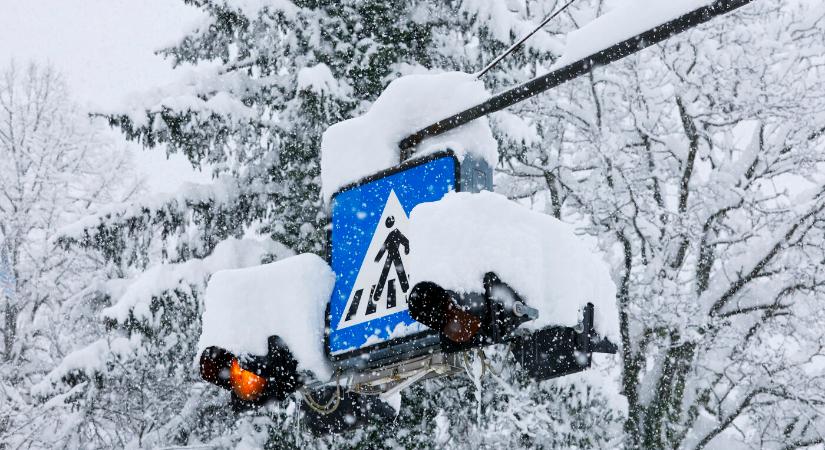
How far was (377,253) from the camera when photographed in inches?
143

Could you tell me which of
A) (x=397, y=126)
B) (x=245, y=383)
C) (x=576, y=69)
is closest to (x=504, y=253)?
(x=576, y=69)

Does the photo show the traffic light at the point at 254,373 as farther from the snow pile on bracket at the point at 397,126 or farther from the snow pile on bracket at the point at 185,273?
the snow pile on bracket at the point at 185,273

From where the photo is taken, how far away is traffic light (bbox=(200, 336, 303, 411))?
384 centimetres

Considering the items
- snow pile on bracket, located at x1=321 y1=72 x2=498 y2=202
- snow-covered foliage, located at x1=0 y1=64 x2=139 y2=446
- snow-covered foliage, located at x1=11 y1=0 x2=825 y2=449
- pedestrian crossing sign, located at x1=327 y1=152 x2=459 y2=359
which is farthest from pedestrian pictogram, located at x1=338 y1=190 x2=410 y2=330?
snow-covered foliage, located at x1=0 y1=64 x2=139 y2=446

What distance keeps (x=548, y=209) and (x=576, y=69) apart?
10640 millimetres

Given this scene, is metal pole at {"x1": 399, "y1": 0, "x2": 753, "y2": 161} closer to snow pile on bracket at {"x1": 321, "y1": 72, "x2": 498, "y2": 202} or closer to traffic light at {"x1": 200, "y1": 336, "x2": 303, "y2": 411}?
snow pile on bracket at {"x1": 321, "y1": 72, "x2": 498, "y2": 202}

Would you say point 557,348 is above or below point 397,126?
below

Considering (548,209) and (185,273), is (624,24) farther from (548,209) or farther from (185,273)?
(548,209)

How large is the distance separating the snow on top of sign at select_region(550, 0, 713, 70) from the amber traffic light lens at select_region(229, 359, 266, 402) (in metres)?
1.92

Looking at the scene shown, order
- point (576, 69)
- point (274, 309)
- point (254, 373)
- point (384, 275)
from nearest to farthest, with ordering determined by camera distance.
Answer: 1. point (576, 69)
2. point (384, 275)
3. point (254, 373)
4. point (274, 309)

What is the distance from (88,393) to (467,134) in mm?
8111

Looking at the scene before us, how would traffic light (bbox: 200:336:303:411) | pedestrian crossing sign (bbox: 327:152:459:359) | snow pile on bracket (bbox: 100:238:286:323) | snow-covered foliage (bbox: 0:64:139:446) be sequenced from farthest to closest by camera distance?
snow-covered foliage (bbox: 0:64:139:446) → snow pile on bracket (bbox: 100:238:286:323) → traffic light (bbox: 200:336:303:411) → pedestrian crossing sign (bbox: 327:152:459:359)

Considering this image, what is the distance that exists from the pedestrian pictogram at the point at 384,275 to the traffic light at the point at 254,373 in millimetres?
333

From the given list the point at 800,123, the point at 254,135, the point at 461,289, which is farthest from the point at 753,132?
the point at 461,289
